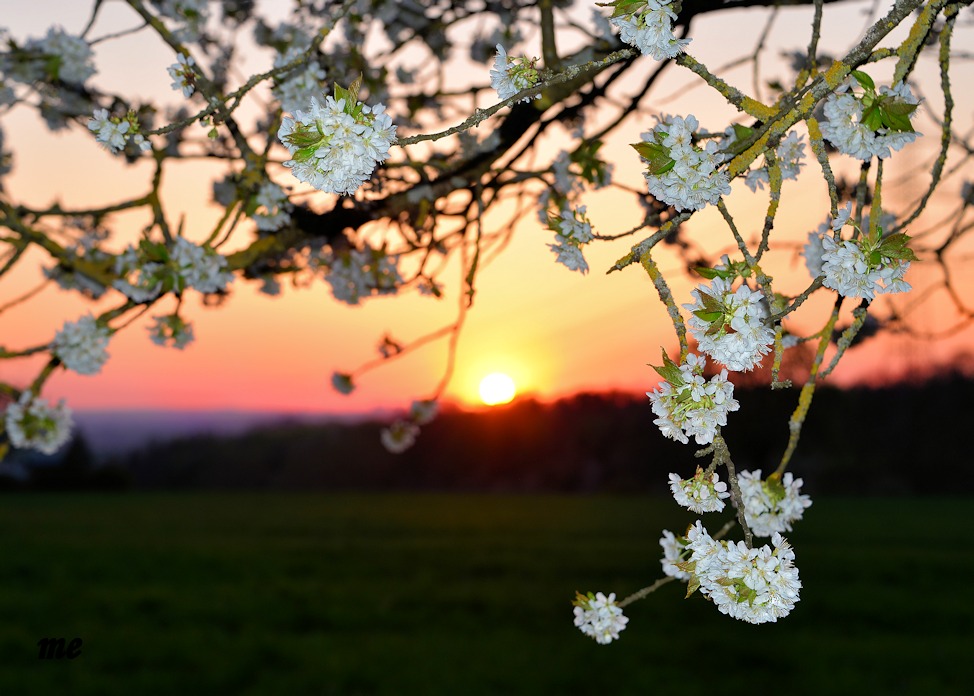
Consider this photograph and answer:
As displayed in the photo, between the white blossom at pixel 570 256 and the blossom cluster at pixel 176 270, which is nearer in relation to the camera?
the white blossom at pixel 570 256

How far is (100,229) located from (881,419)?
3957 centimetres

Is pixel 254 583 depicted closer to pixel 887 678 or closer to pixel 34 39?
pixel 887 678

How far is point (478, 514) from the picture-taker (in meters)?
26.9

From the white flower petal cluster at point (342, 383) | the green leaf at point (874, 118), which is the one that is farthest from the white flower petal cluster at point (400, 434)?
the green leaf at point (874, 118)

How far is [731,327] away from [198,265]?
2.09 meters

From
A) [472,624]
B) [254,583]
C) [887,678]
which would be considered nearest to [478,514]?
[254,583]

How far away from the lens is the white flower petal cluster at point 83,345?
314 centimetres

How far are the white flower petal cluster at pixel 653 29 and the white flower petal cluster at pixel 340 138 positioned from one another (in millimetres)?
431

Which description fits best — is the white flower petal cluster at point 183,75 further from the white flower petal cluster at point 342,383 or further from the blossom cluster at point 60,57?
the white flower petal cluster at point 342,383

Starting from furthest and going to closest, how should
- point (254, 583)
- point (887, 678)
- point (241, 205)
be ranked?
point (254, 583) < point (887, 678) < point (241, 205)

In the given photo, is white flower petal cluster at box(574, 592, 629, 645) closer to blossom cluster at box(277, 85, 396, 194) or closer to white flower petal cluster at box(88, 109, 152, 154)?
blossom cluster at box(277, 85, 396, 194)

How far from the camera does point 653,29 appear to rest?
140cm

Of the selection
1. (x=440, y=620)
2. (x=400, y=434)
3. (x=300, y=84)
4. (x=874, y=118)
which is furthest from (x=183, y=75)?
(x=440, y=620)

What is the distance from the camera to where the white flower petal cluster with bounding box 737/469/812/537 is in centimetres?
194
